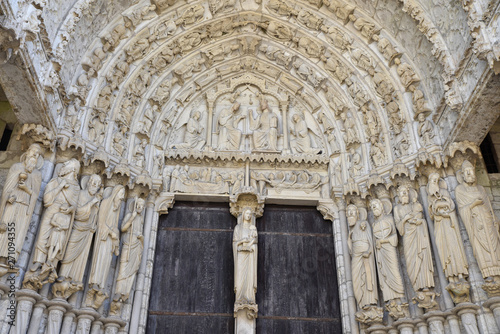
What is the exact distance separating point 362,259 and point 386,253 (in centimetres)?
40

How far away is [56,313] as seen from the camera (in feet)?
18.7

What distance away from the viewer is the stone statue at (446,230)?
5973mm

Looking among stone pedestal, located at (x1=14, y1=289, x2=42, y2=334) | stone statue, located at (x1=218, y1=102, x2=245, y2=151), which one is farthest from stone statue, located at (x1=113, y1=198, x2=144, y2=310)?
stone statue, located at (x1=218, y1=102, x2=245, y2=151)

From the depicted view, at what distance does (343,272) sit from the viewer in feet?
24.3

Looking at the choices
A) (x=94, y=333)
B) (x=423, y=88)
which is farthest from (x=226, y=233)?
(x=423, y=88)

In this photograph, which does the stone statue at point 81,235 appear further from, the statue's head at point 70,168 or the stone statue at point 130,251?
the stone statue at point 130,251

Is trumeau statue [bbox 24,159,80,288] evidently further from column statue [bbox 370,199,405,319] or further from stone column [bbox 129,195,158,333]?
column statue [bbox 370,199,405,319]

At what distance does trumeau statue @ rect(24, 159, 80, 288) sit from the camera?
5.67 metres

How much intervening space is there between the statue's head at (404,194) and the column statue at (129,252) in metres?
3.97

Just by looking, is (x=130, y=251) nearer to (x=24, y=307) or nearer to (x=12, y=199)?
(x=24, y=307)

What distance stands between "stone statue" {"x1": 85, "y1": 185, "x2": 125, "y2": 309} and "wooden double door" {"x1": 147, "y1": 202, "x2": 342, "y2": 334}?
3.52 ft

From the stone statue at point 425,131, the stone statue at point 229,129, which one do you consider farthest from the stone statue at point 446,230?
the stone statue at point 229,129

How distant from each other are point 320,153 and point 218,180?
199 centimetres

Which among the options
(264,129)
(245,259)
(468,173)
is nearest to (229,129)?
(264,129)
